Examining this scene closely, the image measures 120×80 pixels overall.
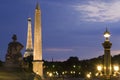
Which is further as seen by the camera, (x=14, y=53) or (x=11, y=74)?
(x=14, y=53)

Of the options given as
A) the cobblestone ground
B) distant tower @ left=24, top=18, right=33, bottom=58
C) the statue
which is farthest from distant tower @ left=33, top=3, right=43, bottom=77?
distant tower @ left=24, top=18, right=33, bottom=58

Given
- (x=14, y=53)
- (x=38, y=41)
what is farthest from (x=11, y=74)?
(x=38, y=41)

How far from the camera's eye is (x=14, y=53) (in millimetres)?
30234

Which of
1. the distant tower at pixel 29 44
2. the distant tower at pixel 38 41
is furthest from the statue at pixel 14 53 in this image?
the distant tower at pixel 29 44

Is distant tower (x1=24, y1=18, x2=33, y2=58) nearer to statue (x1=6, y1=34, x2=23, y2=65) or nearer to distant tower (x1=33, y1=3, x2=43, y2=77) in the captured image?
distant tower (x1=33, y1=3, x2=43, y2=77)

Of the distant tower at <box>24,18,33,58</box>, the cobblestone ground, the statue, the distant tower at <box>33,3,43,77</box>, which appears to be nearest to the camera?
the cobblestone ground

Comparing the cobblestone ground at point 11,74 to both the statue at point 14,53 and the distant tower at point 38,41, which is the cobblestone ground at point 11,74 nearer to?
the statue at point 14,53

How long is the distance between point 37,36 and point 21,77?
55.7 meters

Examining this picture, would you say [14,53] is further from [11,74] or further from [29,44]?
[29,44]

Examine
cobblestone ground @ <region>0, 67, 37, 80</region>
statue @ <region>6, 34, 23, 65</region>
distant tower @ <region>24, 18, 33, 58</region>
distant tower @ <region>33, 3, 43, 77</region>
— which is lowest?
cobblestone ground @ <region>0, 67, 37, 80</region>

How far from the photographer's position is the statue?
30203 mm

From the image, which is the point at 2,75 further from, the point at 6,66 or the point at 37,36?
the point at 37,36

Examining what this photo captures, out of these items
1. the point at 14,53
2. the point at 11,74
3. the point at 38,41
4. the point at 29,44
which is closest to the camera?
the point at 11,74

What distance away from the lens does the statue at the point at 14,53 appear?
30203 millimetres
